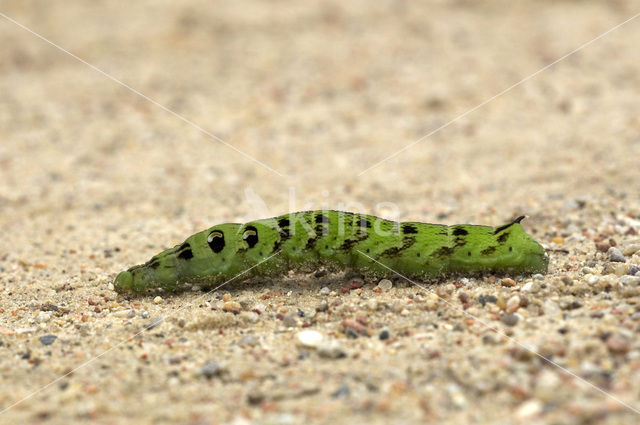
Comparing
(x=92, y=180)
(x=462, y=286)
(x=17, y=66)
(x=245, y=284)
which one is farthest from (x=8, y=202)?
(x=462, y=286)

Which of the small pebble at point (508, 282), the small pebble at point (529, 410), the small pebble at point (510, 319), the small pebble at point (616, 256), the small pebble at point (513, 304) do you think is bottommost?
the small pebble at point (529, 410)

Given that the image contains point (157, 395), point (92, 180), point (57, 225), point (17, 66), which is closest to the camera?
point (157, 395)

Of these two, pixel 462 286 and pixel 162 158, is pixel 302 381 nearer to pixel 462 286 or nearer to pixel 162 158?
pixel 462 286

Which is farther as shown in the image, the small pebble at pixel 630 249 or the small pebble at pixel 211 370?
the small pebble at pixel 630 249

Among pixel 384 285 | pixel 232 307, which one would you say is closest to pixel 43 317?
pixel 232 307

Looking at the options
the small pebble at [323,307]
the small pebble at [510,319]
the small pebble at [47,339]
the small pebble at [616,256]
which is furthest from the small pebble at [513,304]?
the small pebble at [47,339]

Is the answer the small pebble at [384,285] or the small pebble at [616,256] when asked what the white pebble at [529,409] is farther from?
the small pebble at [616,256]

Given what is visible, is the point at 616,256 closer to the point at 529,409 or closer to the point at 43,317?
the point at 529,409

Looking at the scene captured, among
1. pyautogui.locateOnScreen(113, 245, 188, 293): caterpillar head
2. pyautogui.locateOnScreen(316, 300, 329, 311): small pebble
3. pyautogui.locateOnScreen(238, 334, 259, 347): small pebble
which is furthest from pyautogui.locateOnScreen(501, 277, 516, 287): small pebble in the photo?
pyautogui.locateOnScreen(113, 245, 188, 293): caterpillar head
